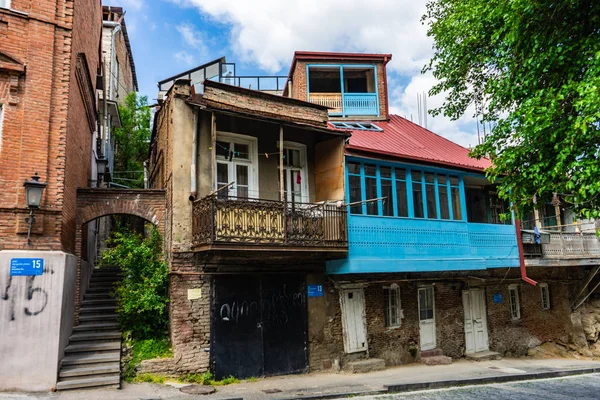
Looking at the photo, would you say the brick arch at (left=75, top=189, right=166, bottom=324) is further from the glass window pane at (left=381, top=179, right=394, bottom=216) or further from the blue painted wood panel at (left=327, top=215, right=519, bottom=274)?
the glass window pane at (left=381, top=179, right=394, bottom=216)

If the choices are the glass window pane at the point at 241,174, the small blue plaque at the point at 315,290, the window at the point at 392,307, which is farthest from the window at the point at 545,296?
the glass window pane at the point at 241,174

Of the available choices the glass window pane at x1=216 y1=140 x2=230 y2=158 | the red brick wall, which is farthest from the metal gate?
the red brick wall

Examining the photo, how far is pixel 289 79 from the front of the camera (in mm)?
19328

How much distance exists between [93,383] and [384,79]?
1456cm

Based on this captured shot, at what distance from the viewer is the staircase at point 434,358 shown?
13643 mm

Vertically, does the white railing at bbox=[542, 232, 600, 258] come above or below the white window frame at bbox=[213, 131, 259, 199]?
below

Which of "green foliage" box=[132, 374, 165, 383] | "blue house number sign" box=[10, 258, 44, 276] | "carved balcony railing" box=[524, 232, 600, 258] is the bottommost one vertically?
"green foliage" box=[132, 374, 165, 383]

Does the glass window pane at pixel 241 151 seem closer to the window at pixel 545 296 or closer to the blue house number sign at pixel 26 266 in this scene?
the blue house number sign at pixel 26 266

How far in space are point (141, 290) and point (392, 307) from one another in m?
7.18

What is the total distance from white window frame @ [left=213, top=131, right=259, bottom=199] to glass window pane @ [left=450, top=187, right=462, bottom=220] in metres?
6.19

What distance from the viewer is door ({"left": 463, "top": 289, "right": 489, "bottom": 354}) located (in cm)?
1523

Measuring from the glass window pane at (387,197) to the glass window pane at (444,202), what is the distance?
1.86 metres

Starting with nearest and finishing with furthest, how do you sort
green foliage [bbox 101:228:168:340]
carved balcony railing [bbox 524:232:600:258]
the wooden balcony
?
green foliage [bbox 101:228:168:340], carved balcony railing [bbox 524:232:600:258], the wooden balcony

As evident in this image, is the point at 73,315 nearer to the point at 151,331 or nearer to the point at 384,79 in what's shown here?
the point at 151,331
